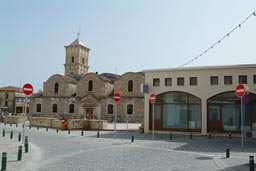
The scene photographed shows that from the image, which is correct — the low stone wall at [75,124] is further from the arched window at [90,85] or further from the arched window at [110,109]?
the arched window at [90,85]

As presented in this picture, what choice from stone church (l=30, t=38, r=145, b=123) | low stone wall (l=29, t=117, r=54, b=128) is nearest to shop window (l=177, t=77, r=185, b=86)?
low stone wall (l=29, t=117, r=54, b=128)

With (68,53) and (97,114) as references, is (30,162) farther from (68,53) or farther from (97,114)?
(68,53)

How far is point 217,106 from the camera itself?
20.4 meters

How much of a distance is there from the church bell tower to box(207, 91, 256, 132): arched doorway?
170 feet

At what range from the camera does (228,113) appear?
66.1ft

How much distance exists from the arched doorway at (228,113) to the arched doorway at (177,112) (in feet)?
3.30

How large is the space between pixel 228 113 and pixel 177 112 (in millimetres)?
3979

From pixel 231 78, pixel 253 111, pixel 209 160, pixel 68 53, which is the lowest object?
pixel 209 160

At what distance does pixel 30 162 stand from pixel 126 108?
3018 centimetres

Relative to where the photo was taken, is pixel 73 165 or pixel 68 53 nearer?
pixel 73 165

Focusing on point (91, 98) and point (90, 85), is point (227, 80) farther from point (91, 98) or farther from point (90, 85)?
point (90, 85)

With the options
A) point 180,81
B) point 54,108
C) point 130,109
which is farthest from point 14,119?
point 180,81

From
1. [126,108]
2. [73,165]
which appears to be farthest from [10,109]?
[73,165]

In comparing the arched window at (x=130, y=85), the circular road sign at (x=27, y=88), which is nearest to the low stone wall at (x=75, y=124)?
the circular road sign at (x=27, y=88)
